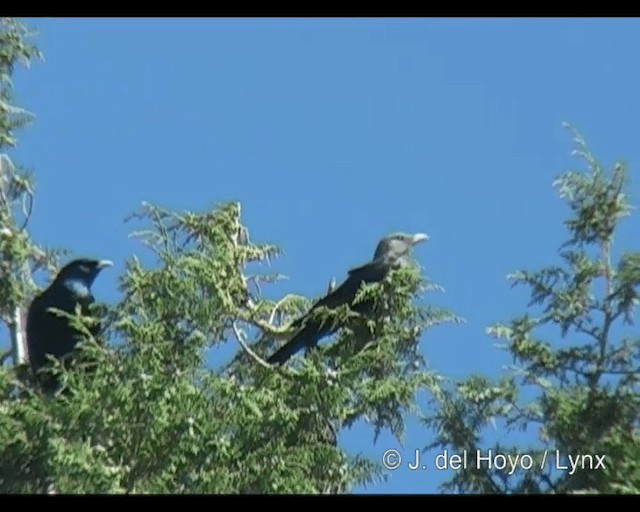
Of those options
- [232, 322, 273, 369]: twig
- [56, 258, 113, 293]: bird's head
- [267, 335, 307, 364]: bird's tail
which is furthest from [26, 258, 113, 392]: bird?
[267, 335, 307, 364]: bird's tail

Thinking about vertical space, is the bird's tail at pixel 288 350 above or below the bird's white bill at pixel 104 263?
below

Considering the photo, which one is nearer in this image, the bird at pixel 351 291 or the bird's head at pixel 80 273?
the bird at pixel 351 291

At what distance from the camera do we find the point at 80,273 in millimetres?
7707

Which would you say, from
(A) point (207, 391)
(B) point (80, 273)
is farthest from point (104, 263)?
(A) point (207, 391)

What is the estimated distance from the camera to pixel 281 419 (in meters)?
5.96

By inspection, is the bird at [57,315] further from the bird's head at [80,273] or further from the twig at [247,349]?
the twig at [247,349]

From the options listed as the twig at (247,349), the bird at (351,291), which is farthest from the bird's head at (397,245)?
the twig at (247,349)

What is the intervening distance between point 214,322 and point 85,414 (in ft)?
3.06

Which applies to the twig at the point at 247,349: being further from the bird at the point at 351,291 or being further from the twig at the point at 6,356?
the twig at the point at 6,356

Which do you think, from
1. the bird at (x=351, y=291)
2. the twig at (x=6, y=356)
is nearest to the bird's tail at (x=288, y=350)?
the bird at (x=351, y=291)

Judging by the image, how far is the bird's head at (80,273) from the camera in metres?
7.62
